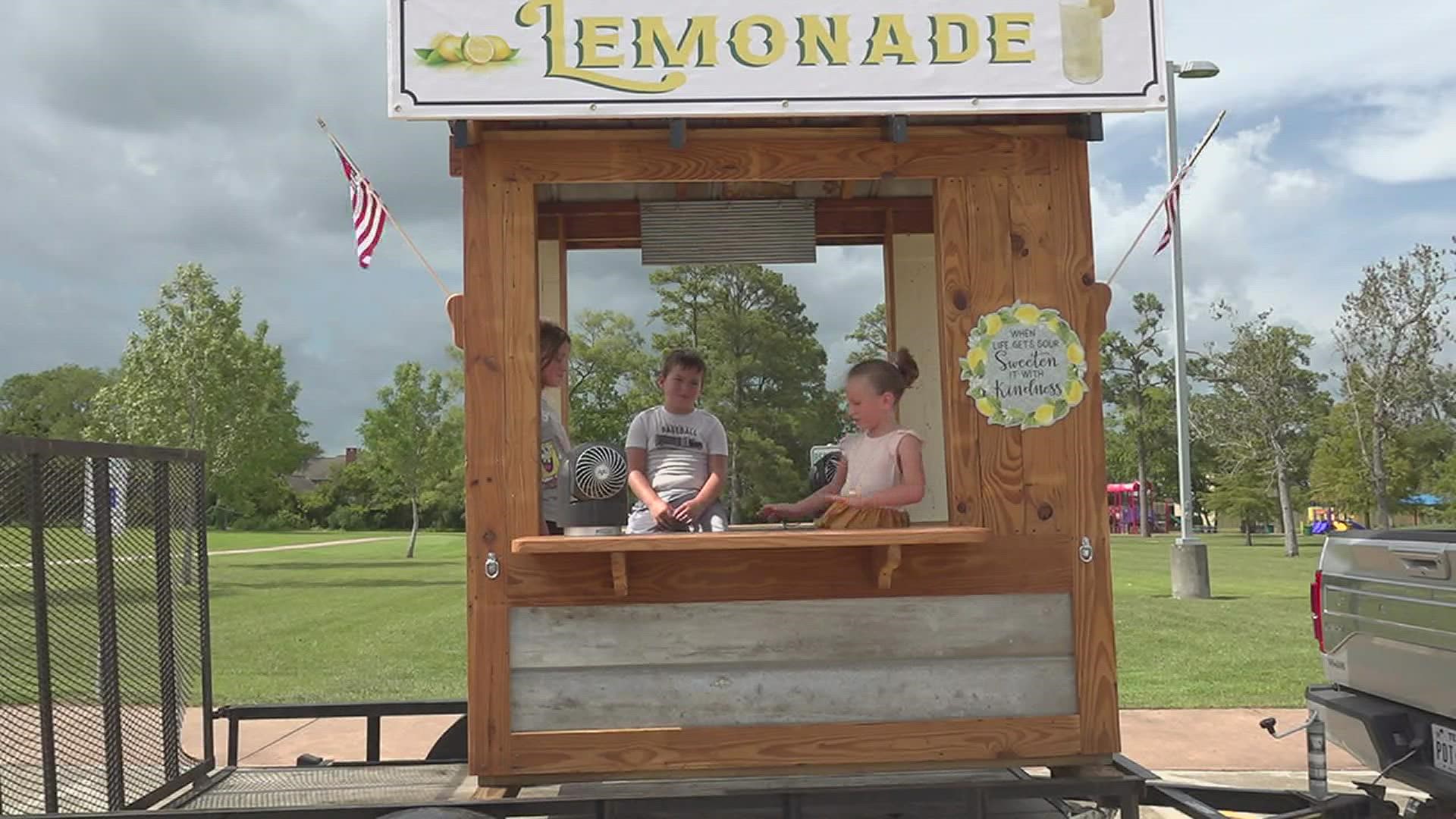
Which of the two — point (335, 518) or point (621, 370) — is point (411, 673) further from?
point (335, 518)

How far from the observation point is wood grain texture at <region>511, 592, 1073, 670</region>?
137 inches

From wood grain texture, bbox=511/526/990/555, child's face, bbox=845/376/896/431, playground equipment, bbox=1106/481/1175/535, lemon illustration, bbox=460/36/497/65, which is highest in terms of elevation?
lemon illustration, bbox=460/36/497/65

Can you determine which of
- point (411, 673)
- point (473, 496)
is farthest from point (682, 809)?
point (411, 673)

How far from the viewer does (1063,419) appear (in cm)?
364

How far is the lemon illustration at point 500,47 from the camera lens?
11.0ft

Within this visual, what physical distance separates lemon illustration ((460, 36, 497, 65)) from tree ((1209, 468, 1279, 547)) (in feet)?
136

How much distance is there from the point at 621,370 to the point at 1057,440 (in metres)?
3.21

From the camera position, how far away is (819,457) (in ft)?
17.5

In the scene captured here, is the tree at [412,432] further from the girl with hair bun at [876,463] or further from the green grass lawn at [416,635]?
the girl with hair bun at [876,463]

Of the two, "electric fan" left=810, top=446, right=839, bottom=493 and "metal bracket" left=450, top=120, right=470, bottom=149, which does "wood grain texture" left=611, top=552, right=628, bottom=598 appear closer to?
"metal bracket" left=450, top=120, right=470, bottom=149

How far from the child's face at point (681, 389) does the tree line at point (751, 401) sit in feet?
3.68

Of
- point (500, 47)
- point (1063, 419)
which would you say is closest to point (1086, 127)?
point (1063, 419)

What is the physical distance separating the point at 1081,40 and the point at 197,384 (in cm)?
2888

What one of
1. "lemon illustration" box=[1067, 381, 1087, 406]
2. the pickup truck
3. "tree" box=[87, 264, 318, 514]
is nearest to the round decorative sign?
"lemon illustration" box=[1067, 381, 1087, 406]
